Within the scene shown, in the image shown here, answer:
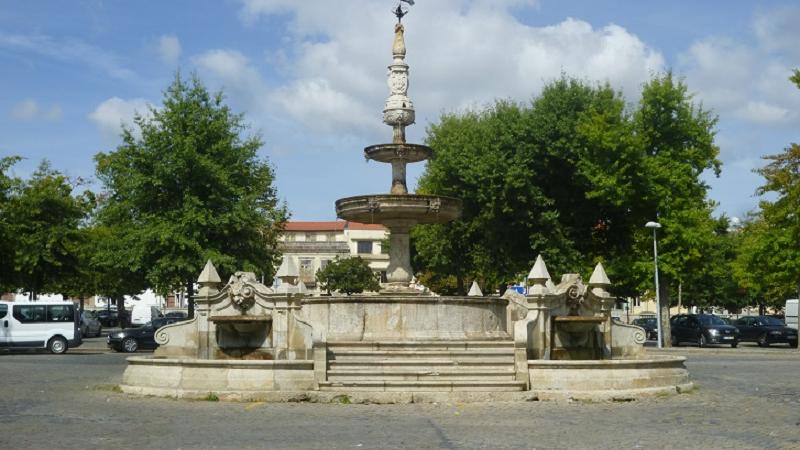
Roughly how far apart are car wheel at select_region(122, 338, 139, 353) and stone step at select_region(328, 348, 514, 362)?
22.3 m

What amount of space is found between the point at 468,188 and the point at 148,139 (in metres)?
15.2

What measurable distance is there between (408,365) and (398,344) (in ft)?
3.17

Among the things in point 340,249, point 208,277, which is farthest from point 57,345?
point 340,249

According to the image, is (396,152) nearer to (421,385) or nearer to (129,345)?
(421,385)

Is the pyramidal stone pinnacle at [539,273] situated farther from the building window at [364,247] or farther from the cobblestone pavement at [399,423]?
the building window at [364,247]

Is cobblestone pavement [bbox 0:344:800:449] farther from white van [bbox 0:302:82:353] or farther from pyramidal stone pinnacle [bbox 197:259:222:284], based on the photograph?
white van [bbox 0:302:82:353]

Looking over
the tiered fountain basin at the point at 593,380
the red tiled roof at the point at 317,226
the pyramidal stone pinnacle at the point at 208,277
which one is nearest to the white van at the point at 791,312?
the tiered fountain basin at the point at 593,380

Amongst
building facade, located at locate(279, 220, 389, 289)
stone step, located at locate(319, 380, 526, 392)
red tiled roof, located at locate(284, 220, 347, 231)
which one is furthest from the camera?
red tiled roof, located at locate(284, 220, 347, 231)

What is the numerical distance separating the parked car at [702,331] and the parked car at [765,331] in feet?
8.85

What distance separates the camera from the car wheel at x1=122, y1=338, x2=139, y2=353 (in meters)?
38.3

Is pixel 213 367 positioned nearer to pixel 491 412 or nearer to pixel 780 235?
pixel 491 412

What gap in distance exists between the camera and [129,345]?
38.4 meters

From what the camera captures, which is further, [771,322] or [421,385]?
[771,322]

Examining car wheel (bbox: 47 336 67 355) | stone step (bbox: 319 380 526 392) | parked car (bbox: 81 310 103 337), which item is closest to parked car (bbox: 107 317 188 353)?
car wheel (bbox: 47 336 67 355)
